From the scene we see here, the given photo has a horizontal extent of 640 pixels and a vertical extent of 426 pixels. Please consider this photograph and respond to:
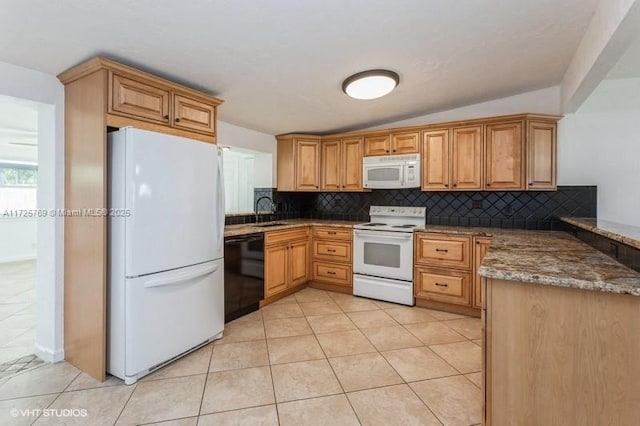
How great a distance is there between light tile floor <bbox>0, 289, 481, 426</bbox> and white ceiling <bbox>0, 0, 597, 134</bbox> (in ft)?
6.96

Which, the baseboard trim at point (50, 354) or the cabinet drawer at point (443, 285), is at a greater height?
the cabinet drawer at point (443, 285)

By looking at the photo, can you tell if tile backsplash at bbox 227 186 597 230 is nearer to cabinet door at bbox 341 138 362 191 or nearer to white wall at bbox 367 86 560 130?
cabinet door at bbox 341 138 362 191

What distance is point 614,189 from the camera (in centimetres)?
309

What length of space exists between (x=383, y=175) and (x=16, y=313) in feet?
14.0

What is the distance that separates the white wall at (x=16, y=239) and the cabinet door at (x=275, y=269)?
4784mm

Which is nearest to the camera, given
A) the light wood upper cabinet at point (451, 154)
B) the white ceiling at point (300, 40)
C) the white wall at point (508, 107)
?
the white ceiling at point (300, 40)

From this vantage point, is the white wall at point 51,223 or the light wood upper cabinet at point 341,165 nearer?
the white wall at point 51,223

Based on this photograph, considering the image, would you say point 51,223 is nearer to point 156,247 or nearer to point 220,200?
point 156,247

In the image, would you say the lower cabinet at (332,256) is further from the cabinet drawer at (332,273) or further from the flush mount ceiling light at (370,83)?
the flush mount ceiling light at (370,83)

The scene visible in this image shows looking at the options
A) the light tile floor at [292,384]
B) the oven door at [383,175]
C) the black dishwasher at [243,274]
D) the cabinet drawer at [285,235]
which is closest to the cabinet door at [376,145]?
the oven door at [383,175]

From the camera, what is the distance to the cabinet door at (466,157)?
3.40 meters

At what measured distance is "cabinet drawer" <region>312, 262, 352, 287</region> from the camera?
12.7 feet

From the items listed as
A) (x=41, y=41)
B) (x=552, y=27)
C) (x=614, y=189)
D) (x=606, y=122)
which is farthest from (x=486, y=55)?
(x=41, y=41)

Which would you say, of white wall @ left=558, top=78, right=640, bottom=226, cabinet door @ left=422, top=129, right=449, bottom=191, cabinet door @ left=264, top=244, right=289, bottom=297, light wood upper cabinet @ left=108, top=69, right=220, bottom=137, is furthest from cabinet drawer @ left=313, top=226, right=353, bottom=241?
white wall @ left=558, top=78, right=640, bottom=226
